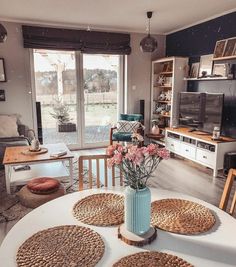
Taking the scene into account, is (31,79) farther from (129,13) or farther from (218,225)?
(218,225)

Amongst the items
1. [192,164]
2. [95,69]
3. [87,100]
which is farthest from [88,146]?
[192,164]

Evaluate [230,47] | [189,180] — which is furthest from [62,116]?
[230,47]

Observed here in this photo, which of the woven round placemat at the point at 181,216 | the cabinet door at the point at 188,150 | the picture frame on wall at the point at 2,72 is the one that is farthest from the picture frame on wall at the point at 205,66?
the picture frame on wall at the point at 2,72

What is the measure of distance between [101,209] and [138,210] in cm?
35

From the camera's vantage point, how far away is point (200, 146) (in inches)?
163

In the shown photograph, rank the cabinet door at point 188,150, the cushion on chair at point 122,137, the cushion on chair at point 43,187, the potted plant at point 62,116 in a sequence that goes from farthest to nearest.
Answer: the potted plant at point 62,116, the cushion on chair at point 122,137, the cabinet door at point 188,150, the cushion on chair at point 43,187

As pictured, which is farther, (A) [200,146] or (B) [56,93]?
(B) [56,93]

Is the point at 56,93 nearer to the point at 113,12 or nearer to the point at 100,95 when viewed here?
the point at 100,95

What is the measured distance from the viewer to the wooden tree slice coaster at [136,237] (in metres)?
1.17

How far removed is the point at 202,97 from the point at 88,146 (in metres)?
2.69

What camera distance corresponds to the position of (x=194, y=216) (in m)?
1.41

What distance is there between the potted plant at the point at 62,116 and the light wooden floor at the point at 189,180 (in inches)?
89.1

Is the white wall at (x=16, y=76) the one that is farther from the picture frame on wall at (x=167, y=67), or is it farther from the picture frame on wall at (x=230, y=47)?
the picture frame on wall at (x=230, y=47)

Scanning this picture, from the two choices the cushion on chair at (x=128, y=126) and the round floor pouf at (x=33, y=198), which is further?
the cushion on chair at (x=128, y=126)
